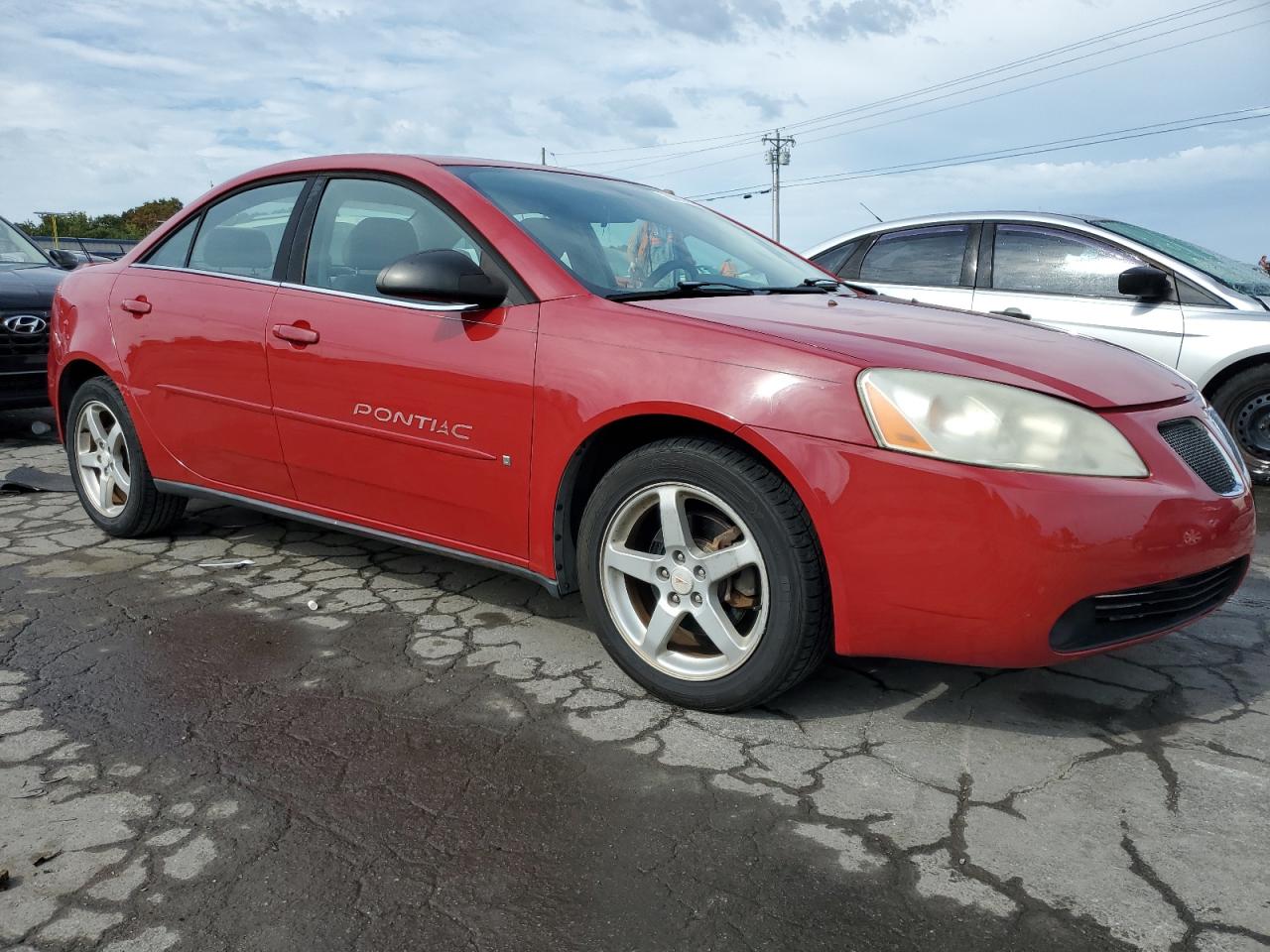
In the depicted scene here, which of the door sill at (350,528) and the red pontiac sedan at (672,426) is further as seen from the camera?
the door sill at (350,528)

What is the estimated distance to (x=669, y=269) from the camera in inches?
142

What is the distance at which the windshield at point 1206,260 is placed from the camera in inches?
247

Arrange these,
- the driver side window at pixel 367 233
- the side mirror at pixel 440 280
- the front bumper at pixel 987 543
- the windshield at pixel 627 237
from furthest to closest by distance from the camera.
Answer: the driver side window at pixel 367 233 → the windshield at pixel 627 237 → the side mirror at pixel 440 280 → the front bumper at pixel 987 543

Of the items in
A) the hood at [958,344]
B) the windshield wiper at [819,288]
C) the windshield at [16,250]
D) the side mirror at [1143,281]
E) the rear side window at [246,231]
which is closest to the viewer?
the hood at [958,344]

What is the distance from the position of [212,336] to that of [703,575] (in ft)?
7.11

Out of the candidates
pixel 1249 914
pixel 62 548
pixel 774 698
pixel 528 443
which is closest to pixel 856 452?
pixel 774 698

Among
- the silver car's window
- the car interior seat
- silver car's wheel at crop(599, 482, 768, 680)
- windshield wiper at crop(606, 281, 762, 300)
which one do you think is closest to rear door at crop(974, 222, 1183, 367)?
the silver car's window

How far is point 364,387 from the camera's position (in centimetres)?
346

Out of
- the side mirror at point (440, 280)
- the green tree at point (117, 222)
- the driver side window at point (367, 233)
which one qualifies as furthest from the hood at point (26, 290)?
the green tree at point (117, 222)

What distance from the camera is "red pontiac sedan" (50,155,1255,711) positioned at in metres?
2.54

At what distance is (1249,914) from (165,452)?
387 centimetres

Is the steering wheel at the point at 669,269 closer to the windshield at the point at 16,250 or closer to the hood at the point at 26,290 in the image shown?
the hood at the point at 26,290

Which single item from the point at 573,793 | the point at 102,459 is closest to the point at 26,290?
the point at 102,459

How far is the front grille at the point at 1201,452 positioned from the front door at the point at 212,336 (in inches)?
110
